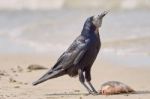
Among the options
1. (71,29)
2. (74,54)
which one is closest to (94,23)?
(74,54)

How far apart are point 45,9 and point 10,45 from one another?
8.34 meters

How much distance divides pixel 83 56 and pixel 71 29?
27.3 ft

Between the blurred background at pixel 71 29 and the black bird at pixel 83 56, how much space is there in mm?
2678

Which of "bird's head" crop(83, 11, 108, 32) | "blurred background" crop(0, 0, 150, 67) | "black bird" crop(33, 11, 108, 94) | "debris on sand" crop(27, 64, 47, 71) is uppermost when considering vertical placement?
"blurred background" crop(0, 0, 150, 67)

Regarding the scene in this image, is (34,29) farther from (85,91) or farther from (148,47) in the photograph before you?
(85,91)

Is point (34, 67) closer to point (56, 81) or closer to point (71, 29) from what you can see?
point (56, 81)

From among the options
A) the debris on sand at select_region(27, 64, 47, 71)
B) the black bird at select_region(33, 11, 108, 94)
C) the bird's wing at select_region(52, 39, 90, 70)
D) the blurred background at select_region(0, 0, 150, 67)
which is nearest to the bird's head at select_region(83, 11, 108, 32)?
the black bird at select_region(33, 11, 108, 94)

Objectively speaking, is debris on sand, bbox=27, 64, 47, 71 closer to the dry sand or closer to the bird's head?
the dry sand

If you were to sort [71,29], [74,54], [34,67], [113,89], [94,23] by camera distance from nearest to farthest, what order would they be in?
[113,89]
[74,54]
[94,23]
[34,67]
[71,29]

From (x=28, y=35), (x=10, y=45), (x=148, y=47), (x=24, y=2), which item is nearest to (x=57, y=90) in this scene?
(x=148, y=47)

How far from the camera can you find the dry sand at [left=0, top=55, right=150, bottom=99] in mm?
9221

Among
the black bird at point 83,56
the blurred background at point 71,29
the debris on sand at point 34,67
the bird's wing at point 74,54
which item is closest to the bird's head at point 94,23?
the black bird at point 83,56

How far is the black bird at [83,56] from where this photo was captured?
9305 millimetres

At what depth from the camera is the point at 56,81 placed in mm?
10875
